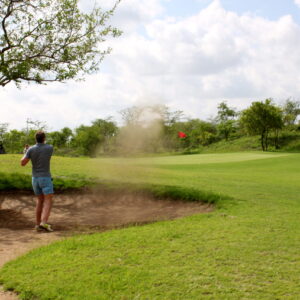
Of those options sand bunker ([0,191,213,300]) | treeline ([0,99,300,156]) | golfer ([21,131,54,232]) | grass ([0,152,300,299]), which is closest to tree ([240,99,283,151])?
treeline ([0,99,300,156])

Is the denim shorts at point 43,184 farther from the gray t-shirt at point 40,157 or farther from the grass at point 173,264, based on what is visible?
the grass at point 173,264

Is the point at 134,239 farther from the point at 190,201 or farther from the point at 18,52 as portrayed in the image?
the point at 18,52

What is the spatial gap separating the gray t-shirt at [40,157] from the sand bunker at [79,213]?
145 cm

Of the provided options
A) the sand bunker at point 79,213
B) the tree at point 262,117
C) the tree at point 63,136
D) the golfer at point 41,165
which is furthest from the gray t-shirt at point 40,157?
the tree at point 63,136

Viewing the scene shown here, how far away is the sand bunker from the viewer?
7359 mm

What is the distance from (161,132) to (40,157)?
6814 millimetres

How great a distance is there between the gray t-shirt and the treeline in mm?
5091

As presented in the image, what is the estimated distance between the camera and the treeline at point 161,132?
12758mm

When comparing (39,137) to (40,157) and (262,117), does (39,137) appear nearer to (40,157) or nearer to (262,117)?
(40,157)

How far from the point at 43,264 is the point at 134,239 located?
1882mm

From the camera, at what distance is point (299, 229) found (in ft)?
23.1

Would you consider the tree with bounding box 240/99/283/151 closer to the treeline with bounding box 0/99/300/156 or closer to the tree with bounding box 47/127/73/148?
the treeline with bounding box 0/99/300/156

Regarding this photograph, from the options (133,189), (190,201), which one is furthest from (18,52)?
(190,201)

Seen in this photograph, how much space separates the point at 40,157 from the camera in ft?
25.7
